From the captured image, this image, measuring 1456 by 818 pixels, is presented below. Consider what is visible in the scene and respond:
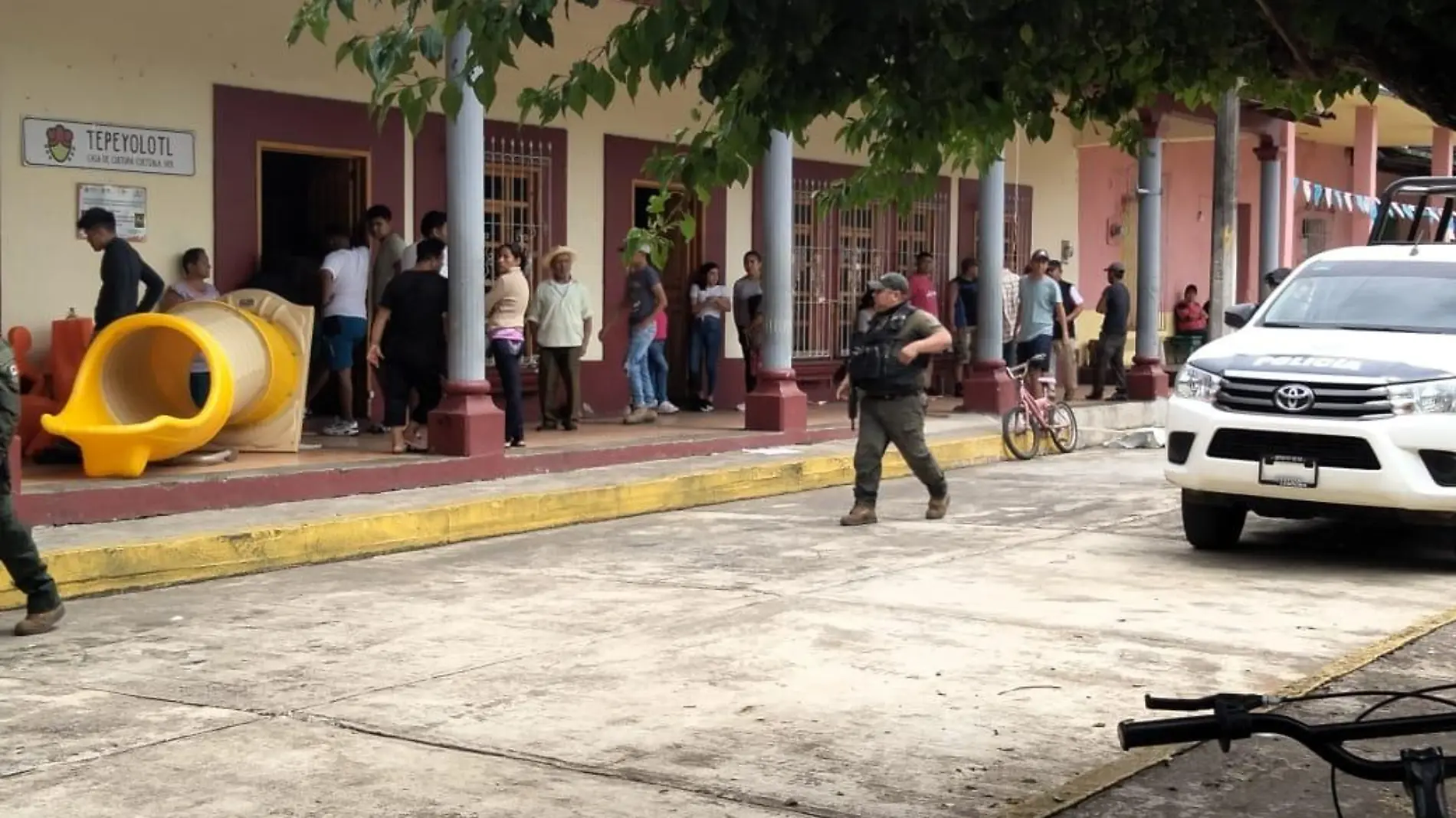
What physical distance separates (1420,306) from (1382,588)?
1.97 meters

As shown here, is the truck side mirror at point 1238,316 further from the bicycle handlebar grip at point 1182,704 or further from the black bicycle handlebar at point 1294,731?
the black bicycle handlebar at point 1294,731

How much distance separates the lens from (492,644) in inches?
313

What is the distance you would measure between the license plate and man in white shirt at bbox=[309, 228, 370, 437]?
7.42 metres

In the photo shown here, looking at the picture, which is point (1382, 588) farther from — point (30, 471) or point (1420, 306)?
point (30, 471)

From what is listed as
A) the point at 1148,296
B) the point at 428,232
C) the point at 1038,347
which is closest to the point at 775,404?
the point at 428,232

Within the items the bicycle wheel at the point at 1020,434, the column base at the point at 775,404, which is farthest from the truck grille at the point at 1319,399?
the bicycle wheel at the point at 1020,434

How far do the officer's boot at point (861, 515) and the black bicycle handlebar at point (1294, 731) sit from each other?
29.3ft

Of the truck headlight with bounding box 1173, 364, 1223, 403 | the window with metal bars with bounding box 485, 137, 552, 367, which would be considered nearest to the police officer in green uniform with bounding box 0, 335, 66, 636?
the truck headlight with bounding box 1173, 364, 1223, 403

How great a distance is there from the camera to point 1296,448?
9.73 metres

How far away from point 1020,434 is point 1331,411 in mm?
7171

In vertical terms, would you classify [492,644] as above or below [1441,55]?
below

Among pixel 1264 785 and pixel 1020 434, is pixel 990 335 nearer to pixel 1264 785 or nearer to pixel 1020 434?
pixel 1020 434

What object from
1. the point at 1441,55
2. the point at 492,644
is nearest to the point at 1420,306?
the point at 492,644

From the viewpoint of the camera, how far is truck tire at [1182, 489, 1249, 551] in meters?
10.5
